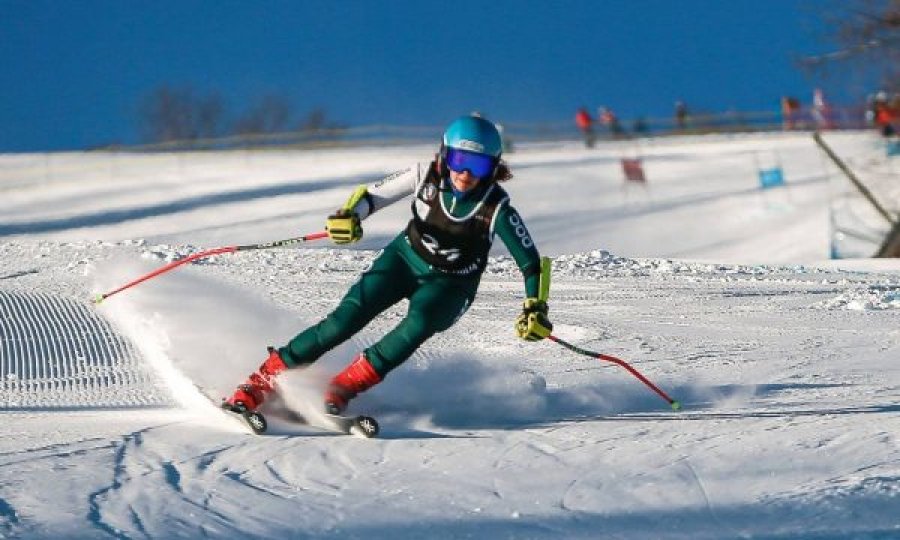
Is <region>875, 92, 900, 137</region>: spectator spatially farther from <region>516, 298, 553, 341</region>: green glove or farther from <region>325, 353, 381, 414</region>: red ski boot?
<region>325, 353, 381, 414</region>: red ski boot

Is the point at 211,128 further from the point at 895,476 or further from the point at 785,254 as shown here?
the point at 895,476

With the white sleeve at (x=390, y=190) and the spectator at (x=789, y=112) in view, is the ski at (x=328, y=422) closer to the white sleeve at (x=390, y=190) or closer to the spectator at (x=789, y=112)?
the white sleeve at (x=390, y=190)

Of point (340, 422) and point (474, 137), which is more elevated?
point (474, 137)

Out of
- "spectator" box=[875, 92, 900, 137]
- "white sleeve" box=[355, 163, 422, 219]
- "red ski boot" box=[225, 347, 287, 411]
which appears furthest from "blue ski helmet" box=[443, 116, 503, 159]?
"spectator" box=[875, 92, 900, 137]

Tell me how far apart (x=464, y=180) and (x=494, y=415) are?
98 cm

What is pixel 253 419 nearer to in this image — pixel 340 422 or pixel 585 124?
pixel 340 422

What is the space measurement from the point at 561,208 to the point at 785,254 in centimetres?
371

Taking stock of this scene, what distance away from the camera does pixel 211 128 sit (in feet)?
264

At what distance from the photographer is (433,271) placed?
225 inches

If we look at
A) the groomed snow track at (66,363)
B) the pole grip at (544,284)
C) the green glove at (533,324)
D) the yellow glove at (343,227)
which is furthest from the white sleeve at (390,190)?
the groomed snow track at (66,363)

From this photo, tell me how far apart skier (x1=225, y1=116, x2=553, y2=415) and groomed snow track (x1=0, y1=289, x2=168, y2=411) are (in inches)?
37.5

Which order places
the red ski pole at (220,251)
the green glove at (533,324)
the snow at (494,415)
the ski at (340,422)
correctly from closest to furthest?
the snow at (494,415) → the ski at (340,422) → the green glove at (533,324) → the red ski pole at (220,251)

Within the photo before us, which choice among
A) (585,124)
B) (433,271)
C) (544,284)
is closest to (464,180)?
(433,271)

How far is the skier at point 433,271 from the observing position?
551 cm
